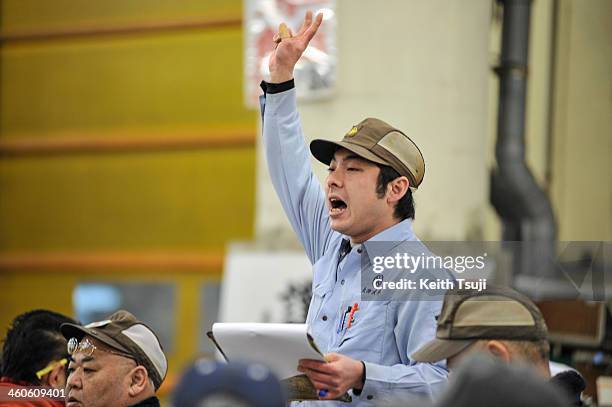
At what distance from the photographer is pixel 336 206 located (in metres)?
2.87

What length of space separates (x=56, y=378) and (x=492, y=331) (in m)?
1.60

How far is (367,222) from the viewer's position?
2.85 m

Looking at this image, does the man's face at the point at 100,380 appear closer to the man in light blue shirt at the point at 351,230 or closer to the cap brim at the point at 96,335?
the cap brim at the point at 96,335

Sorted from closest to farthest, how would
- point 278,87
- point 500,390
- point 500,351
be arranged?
point 500,390, point 500,351, point 278,87

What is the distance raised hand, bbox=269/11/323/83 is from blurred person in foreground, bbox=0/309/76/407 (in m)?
1.02

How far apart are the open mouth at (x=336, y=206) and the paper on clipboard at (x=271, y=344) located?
431 millimetres

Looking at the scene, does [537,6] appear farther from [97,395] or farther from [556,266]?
[97,395]

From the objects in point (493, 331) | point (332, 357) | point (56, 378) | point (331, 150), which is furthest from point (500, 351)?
point (56, 378)

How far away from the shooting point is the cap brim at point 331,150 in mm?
2814

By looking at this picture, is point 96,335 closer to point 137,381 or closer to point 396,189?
point 137,381

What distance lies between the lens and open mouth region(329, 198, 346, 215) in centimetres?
285

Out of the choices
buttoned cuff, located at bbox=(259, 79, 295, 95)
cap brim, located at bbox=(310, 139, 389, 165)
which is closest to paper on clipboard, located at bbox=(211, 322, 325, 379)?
cap brim, located at bbox=(310, 139, 389, 165)

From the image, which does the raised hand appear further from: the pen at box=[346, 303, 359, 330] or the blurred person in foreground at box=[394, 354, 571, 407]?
the blurred person in foreground at box=[394, 354, 571, 407]

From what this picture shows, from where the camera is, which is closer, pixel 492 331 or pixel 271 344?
pixel 492 331
